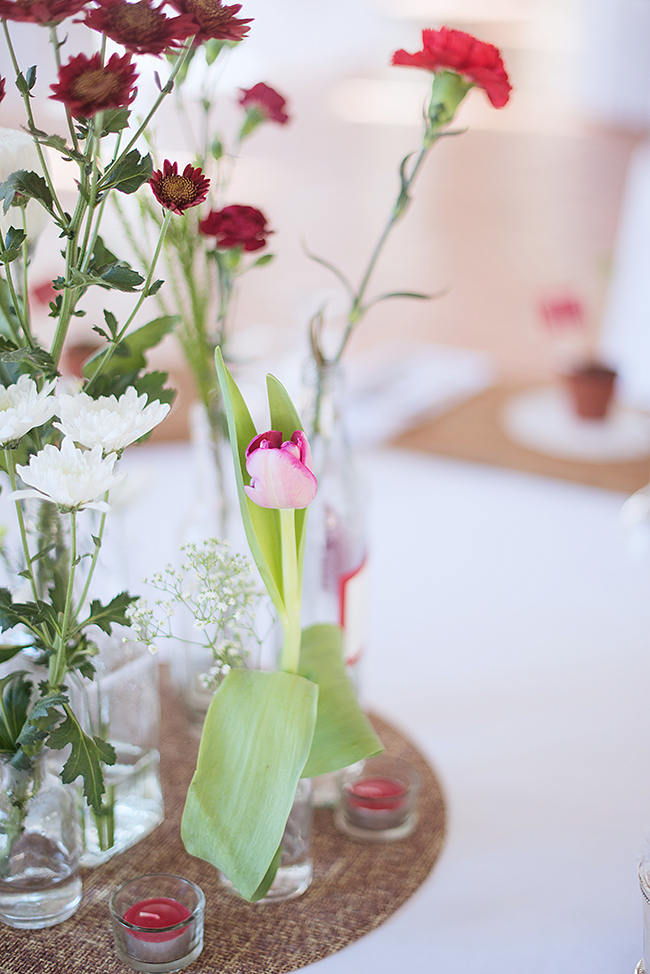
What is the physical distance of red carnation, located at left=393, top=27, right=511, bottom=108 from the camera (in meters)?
0.56

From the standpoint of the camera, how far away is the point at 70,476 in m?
0.45

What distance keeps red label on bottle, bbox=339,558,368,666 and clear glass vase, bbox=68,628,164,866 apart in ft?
0.46

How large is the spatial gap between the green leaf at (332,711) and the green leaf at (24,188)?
11.8 inches

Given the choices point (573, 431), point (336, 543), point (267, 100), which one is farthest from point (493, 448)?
point (267, 100)

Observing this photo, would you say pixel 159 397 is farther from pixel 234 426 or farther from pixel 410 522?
pixel 410 522

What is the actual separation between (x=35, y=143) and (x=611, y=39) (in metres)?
2.35

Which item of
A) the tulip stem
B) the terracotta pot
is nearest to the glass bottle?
the tulip stem

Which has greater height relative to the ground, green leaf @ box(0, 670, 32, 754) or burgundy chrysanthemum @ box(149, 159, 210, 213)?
burgundy chrysanthemum @ box(149, 159, 210, 213)

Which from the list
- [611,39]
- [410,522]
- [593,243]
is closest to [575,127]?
[593,243]

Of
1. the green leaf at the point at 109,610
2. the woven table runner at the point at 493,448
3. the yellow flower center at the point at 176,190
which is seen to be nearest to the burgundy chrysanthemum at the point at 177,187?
the yellow flower center at the point at 176,190

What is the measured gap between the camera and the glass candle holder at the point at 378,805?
667mm

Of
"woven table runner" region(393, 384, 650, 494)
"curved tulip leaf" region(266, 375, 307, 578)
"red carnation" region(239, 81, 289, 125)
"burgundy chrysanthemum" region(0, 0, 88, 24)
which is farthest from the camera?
"woven table runner" region(393, 384, 650, 494)

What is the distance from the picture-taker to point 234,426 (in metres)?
0.52

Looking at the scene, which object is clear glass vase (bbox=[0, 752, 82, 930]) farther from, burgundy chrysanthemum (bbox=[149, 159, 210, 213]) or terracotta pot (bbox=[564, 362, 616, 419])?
terracotta pot (bbox=[564, 362, 616, 419])
